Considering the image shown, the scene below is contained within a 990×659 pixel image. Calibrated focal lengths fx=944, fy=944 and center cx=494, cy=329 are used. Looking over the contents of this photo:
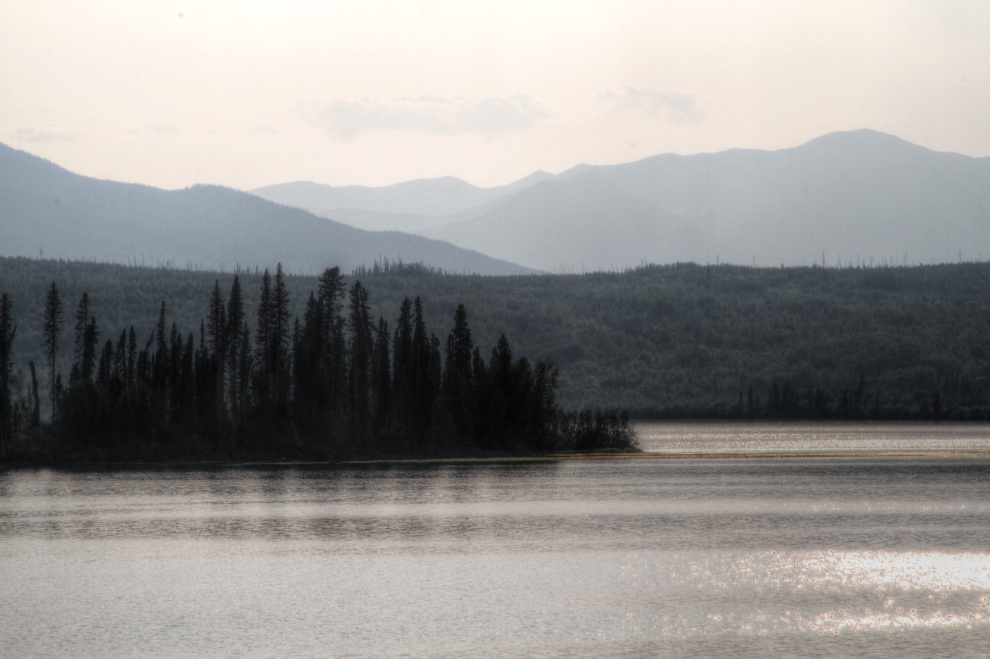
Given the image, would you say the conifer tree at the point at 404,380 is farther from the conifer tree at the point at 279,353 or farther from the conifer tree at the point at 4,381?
the conifer tree at the point at 4,381

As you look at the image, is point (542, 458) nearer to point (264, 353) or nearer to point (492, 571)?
point (264, 353)

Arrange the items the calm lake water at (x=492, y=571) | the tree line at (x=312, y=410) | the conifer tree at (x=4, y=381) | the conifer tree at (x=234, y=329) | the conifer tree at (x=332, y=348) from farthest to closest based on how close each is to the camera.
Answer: the conifer tree at (x=234, y=329) → the conifer tree at (x=332, y=348) → the tree line at (x=312, y=410) → the conifer tree at (x=4, y=381) → the calm lake water at (x=492, y=571)

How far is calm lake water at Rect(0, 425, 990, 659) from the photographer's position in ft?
105

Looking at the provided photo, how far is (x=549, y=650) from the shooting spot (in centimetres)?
3058

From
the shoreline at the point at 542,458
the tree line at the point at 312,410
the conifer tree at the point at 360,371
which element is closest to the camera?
the shoreline at the point at 542,458

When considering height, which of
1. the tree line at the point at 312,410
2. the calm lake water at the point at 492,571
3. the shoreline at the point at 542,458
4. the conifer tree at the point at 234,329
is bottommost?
the shoreline at the point at 542,458

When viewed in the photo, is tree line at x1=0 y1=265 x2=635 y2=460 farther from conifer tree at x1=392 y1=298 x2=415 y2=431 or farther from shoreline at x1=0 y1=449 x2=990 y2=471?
shoreline at x1=0 y1=449 x2=990 y2=471

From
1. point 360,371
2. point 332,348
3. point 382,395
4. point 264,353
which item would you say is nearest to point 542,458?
point 382,395

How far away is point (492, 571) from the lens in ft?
147


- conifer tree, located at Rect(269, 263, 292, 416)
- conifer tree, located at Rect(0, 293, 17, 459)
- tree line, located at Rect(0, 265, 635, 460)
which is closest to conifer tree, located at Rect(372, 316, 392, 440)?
tree line, located at Rect(0, 265, 635, 460)

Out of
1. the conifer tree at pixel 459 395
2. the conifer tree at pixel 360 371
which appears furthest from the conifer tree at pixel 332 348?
the conifer tree at pixel 459 395

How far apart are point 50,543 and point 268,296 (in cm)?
9389

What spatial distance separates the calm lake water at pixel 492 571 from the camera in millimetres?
32156

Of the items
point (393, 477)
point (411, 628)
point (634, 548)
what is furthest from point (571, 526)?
point (393, 477)
